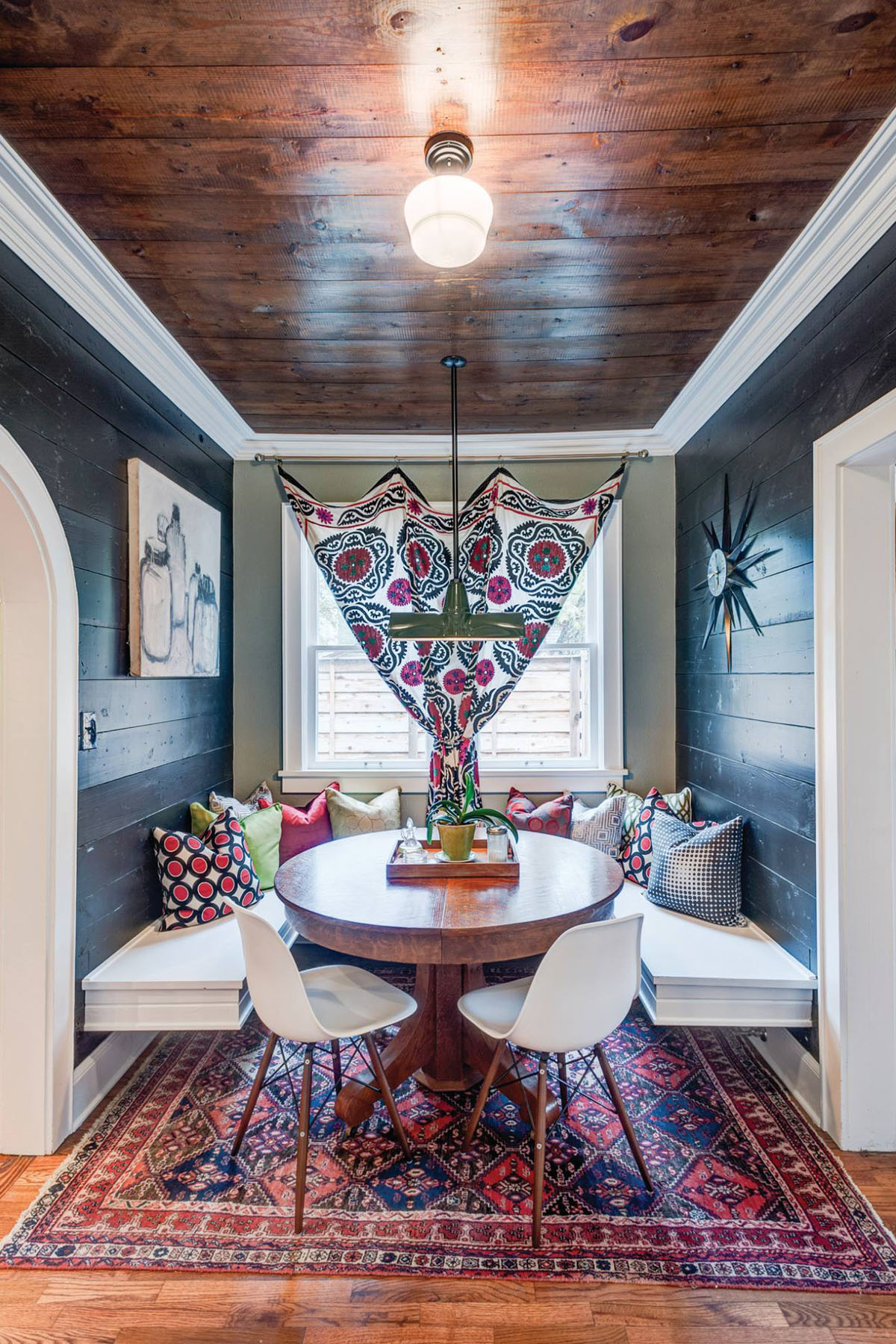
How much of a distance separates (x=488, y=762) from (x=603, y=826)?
0.76 meters

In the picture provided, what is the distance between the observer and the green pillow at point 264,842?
3162 mm

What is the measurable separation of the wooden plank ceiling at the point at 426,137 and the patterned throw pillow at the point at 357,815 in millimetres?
2159

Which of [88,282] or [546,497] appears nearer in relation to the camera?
[88,282]

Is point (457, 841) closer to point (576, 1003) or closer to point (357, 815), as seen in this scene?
point (576, 1003)

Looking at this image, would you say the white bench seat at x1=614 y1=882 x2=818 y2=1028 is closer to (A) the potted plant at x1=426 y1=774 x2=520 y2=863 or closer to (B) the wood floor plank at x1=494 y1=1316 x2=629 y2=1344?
(A) the potted plant at x1=426 y1=774 x2=520 y2=863

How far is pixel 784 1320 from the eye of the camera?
1.57 m

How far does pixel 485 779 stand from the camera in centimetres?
376

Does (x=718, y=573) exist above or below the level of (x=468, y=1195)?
above

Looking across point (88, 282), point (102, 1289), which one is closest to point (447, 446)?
point (88, 282)

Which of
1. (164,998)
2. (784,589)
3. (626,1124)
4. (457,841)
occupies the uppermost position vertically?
(784,589)

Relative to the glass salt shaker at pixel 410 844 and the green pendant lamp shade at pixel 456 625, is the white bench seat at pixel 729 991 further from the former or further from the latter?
the green pendant lamp shade at pixel 456 625

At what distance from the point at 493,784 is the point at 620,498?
1729mm

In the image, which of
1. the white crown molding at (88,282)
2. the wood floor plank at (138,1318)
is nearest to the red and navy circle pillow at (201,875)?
the wood floor plank at (138,1318)

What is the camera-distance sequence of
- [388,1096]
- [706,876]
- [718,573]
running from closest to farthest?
[388,1096] → [706,876] → [718,573]
